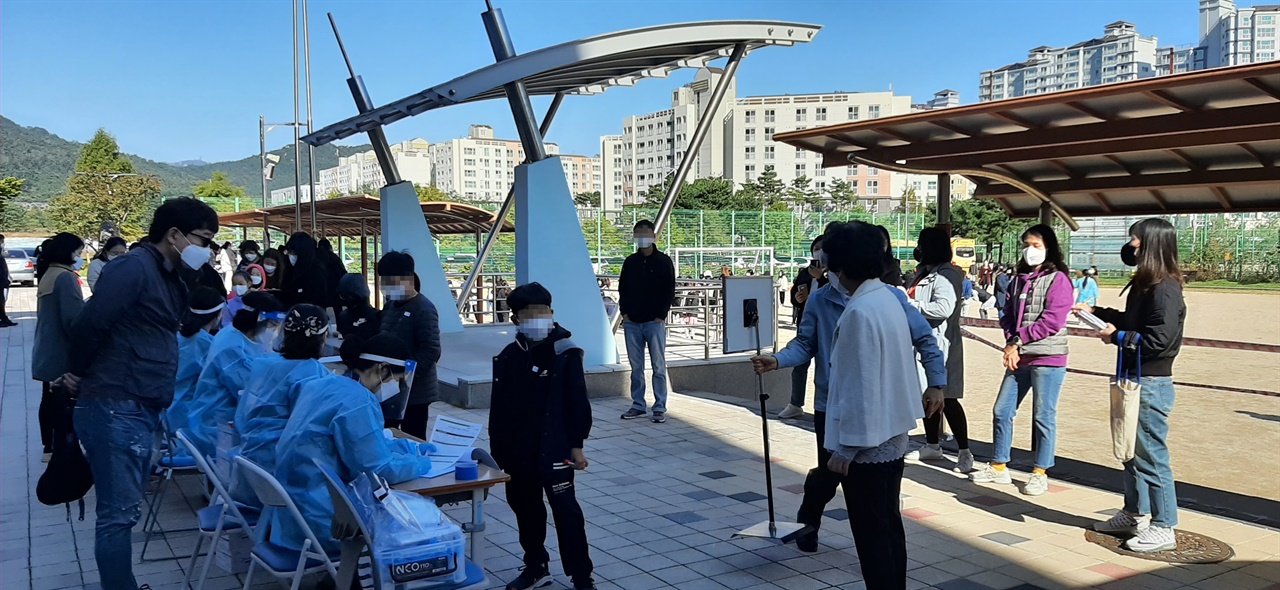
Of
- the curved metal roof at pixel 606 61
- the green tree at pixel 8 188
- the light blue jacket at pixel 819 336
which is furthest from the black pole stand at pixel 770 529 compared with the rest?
the green tree at pixel 8 188

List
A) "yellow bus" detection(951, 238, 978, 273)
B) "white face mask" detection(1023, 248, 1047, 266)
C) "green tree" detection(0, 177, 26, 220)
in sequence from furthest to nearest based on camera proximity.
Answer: "yellow bus" detection(951, 238, 978, 273) < "green tree" detection(0, 177, 26, 220) < "white face mask" detection(1023, 248, 1047, 266)

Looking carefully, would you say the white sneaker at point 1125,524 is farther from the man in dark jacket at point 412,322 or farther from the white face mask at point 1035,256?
the man in dark jacket at point 412,322

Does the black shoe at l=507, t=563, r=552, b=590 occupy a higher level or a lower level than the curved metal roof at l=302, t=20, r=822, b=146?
lower

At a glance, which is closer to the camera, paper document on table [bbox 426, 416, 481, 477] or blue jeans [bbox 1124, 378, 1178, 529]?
paper document on table [bbox 426, 416, 481, 477]

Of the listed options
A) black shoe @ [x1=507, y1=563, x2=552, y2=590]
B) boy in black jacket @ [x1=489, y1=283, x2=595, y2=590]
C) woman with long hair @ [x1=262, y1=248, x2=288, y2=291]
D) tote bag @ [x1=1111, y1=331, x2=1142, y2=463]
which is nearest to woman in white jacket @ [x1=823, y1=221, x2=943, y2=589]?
boy in black jacket @ [x1=489, y1=283, x2=595, y2=590]

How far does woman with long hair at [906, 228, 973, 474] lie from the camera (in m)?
6.45

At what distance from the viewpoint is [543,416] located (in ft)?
14.2

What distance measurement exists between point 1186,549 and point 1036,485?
4.12 feet

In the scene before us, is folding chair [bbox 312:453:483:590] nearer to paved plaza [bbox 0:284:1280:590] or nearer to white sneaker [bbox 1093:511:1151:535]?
paved plaza [bbox 0:284:1280:590]

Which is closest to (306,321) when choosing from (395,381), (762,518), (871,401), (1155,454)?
(395,381)

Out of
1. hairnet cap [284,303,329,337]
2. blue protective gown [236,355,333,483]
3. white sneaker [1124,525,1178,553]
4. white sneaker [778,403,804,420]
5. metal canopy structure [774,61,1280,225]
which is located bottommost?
white sneaker [778,403,804,420]

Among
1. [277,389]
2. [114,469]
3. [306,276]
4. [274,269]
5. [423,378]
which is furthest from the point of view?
[274,269]

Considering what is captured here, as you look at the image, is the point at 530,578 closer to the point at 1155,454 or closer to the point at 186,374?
the point at 186,374

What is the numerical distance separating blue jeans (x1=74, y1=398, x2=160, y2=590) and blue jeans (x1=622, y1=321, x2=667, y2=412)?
534 cm
